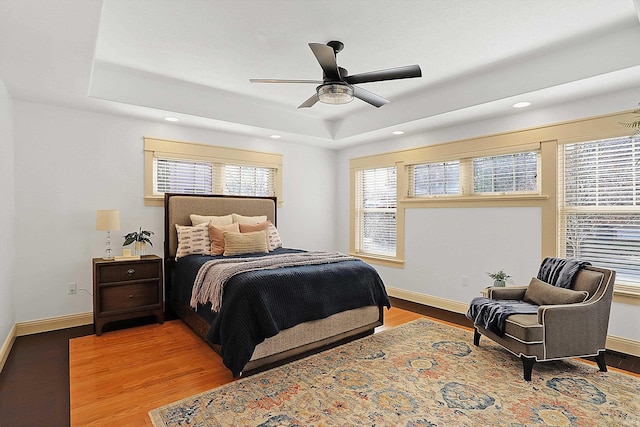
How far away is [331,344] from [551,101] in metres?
3.27

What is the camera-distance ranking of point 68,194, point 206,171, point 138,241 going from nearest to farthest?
point 68,194 < point 138,241 < point 206,171

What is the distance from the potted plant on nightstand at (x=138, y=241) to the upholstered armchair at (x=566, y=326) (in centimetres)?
376

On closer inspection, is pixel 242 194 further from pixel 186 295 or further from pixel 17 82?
pixel 17 82

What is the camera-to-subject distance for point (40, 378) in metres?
2.72

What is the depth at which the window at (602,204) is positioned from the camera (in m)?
3.22

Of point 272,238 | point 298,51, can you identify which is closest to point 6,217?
point 272,238

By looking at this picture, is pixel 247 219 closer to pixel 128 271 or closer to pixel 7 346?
pixel 128 271

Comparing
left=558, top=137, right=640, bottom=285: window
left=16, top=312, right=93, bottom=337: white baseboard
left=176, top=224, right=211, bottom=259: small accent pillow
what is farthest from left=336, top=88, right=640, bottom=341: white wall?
left=16, top=312, right=93, bottom=337: white baseboard

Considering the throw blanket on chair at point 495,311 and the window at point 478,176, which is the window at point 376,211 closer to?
the window at point 478,176

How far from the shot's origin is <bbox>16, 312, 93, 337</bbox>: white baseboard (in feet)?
11.9

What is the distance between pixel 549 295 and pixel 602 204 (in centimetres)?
118

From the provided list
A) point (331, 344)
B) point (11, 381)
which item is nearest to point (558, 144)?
point (331, 344)

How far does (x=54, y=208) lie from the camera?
3.82 m

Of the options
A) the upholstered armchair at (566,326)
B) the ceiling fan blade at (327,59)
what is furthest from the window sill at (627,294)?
the ceiling fan blade at (327,59)
